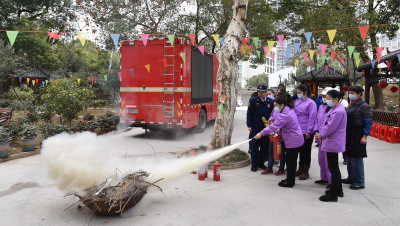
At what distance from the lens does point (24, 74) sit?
19422mm

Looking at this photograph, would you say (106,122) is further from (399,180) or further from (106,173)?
(399,180)

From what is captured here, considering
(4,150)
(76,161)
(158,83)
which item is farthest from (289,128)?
(4,150)

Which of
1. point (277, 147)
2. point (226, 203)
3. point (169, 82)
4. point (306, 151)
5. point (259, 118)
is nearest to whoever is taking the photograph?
point (226, 203)

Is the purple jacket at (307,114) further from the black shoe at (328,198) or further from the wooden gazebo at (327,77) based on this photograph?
the wooden gazebo at (327,77)

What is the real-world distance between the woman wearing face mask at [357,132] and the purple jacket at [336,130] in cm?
58

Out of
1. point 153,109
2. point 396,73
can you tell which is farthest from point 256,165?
point 396,73

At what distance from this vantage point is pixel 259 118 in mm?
6691

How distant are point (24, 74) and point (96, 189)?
18.8m

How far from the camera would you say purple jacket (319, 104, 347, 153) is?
4.68m

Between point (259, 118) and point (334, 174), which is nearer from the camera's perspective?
point (334, 174)

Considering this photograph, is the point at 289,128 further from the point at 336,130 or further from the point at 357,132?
the point at 357,132

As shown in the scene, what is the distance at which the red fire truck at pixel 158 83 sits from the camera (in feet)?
33.7

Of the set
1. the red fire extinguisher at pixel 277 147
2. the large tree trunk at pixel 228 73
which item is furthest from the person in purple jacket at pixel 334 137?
the large tree trunk at pixel 228 73

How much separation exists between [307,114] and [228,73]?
2.40 m
